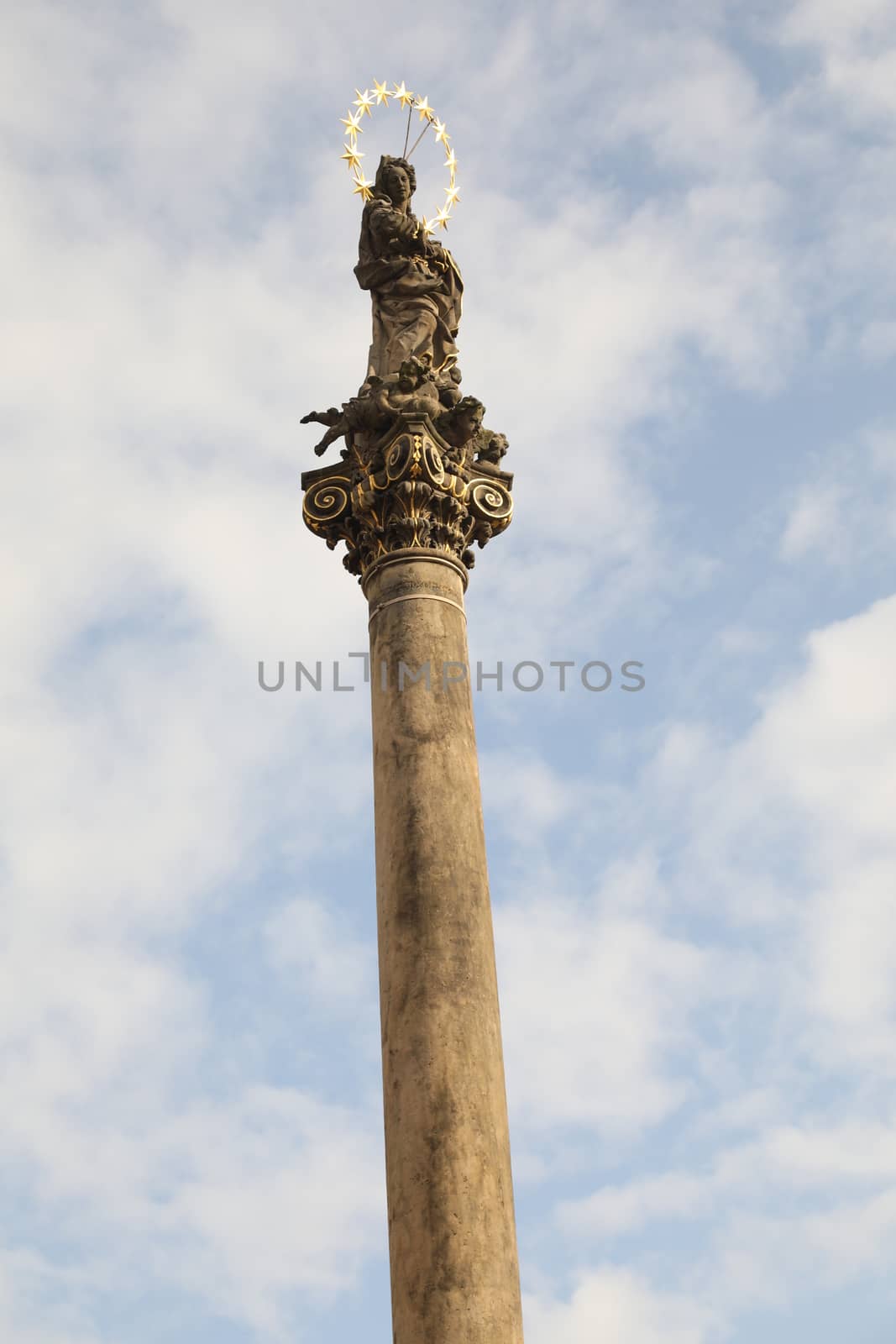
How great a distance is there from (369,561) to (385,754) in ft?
8.17

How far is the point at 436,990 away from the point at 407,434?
6.05 m

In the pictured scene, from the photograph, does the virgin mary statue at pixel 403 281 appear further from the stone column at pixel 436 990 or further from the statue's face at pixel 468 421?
the stone column at pixel 436 990

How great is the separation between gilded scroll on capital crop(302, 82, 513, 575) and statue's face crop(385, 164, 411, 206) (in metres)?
0.22

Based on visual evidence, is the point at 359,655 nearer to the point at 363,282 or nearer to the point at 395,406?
the point at 395,406

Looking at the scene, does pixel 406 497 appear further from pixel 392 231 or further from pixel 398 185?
pixel 398 185

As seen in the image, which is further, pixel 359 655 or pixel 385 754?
pixel 359 655

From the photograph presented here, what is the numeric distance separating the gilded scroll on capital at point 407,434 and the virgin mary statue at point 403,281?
0.01 meters

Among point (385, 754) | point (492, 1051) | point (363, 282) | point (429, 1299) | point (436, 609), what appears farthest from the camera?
point (363, 282)

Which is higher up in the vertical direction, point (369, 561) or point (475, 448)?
point (475, 448)

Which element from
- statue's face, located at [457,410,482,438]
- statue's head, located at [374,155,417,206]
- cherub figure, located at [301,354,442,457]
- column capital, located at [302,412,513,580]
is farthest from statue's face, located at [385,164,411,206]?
column capital, located at [302,412,513,580]

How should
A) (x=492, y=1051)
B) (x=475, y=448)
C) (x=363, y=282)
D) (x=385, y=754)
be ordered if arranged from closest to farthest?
(x=492, y=1051) < (x=385, y=754) < (x=475, y=448) < (x=363, y=282)

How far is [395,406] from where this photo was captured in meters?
16.8

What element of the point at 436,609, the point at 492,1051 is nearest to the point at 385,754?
the point at 436,609

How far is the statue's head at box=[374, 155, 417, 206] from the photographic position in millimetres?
19172
